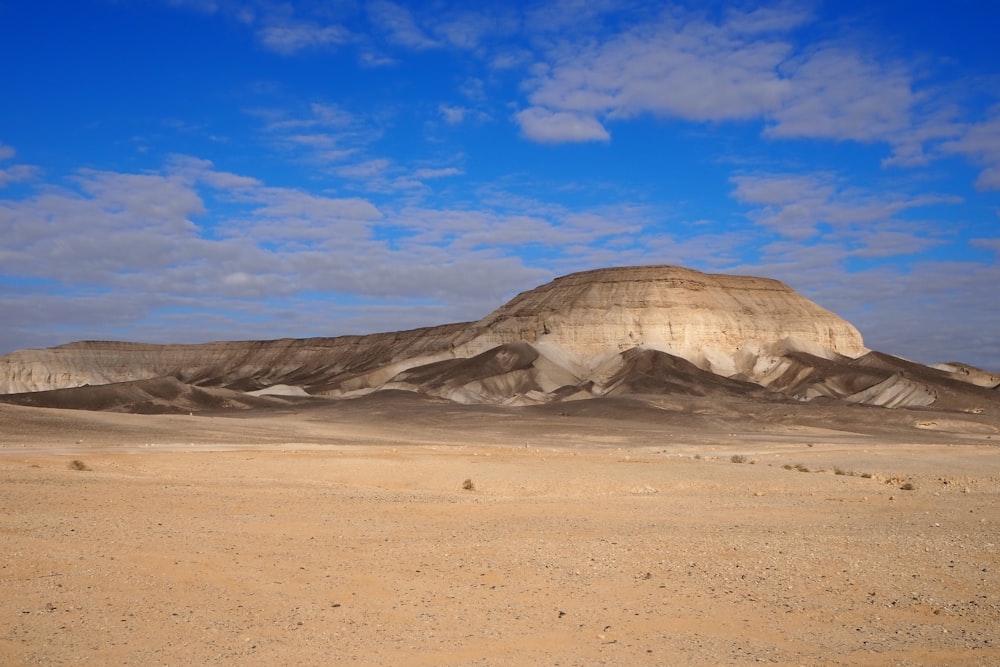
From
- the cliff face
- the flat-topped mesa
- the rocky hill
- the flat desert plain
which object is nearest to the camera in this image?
the flat desert plain

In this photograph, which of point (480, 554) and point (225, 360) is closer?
point (480, 554)

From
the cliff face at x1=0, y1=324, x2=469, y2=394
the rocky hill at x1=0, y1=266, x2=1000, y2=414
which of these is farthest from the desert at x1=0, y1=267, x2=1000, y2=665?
the cliff face at x1=0, y1=324, x2=469, y2=394

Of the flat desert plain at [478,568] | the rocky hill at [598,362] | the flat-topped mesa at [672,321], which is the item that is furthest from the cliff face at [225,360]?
the flat desert plain at [478,568]

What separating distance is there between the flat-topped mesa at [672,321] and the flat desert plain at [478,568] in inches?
2968

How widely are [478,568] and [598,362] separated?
86158 mm

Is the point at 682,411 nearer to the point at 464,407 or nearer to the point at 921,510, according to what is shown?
the point at 464,407

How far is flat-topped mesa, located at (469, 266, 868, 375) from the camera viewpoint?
9831 cm

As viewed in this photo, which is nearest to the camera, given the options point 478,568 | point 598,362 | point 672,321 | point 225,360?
point 478,568

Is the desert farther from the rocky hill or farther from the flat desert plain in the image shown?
the rocky hill

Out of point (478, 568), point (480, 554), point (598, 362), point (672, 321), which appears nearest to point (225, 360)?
point (598, 362)

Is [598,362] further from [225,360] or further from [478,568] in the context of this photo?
[478,568]

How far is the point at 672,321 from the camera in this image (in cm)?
9912

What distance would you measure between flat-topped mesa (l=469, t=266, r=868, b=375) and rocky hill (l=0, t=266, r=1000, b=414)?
168mm

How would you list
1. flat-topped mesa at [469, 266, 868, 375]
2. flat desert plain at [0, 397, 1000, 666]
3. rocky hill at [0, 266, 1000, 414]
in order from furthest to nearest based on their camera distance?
flat-topped mesa at [469, 266, 868, 375]
rocky hill at [0, 266, 1000, 414]
flat desert plain at [0, 397, 1000, 666]
